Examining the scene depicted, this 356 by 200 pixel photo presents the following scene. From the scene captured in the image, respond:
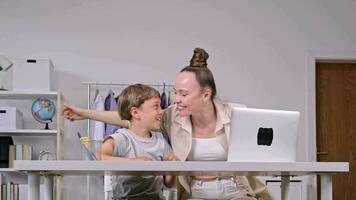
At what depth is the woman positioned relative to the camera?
8.04ft

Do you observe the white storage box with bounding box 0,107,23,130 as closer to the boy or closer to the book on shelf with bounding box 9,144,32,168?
the book on shelf with bounding box 9,144,32,168

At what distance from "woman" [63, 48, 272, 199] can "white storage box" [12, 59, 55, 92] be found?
2413 millimetres

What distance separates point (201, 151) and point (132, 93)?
0.40 m

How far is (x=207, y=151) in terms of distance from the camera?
2.53m

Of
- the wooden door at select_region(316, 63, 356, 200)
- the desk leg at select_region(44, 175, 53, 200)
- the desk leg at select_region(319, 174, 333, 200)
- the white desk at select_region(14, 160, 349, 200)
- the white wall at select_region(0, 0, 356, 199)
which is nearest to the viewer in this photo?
the white desk at select_region(14, 160, 349, 200)

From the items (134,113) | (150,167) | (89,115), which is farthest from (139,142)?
(150,167)

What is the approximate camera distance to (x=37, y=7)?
5.34m

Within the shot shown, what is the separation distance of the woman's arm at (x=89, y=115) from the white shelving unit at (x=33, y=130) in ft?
7.62

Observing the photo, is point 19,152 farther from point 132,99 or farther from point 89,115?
point 132,99

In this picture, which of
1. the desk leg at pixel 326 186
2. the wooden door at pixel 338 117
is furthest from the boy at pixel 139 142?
the wooden door at pixel 338 117

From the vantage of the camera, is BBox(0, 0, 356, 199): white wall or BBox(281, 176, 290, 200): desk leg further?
BBox(0, 0, 356, 199): white wall

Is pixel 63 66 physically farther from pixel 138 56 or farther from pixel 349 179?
pixel 349 179

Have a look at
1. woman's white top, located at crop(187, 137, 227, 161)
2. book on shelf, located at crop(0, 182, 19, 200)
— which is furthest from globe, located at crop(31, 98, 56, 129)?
woman's white top, located at crop(187, 137, 227, 161)

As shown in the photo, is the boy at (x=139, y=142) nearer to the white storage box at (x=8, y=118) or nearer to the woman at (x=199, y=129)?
the woman at (x=199, y=129)
